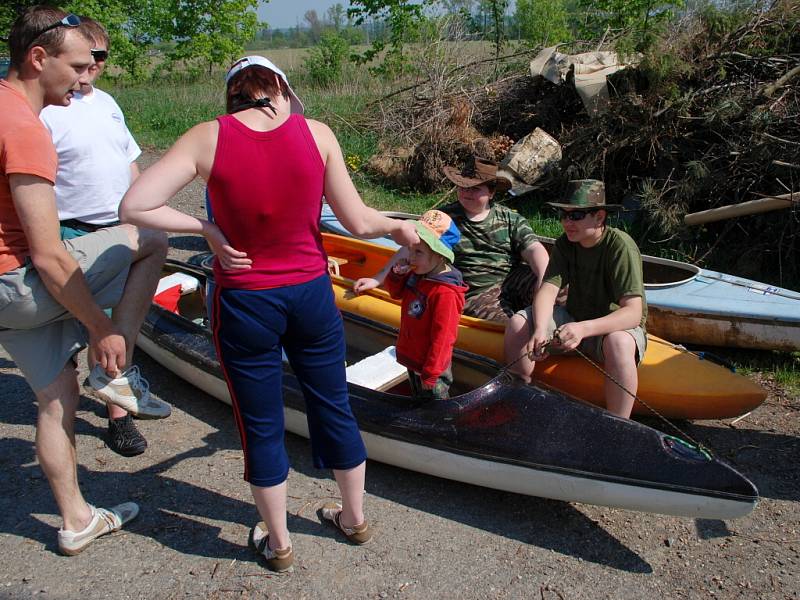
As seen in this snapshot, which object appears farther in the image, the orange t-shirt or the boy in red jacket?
the boy in red jacket

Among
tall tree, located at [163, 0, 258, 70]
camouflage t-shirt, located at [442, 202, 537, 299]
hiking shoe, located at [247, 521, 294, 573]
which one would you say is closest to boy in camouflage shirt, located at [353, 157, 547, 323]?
camouflage t-shirt, located at [442, 202, 537, 299]

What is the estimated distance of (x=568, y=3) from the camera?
2738 cm

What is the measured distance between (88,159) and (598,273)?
8.60 feet

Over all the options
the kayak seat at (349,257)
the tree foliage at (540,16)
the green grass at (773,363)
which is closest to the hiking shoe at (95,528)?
the kayak seat at (349,257)

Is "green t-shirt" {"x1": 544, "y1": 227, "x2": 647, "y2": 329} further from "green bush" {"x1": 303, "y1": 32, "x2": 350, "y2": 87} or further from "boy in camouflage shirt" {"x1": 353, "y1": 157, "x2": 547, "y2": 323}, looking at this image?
"green bush" {"x1": 303, "y1": 32, "x2": 350, "y2": 87}

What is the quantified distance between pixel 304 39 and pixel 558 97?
63336 mm

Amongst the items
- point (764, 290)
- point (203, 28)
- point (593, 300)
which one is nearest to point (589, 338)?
point (593, 300)

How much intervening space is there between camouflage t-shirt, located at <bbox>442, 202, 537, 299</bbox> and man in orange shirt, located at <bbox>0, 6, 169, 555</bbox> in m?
1.94

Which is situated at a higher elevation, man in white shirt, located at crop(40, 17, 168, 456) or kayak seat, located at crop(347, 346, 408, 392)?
man in white shirt, located at crop(40, 17, 168, 456)

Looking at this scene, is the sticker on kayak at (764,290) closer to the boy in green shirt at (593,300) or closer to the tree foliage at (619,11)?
the boy in green shirt at (593,300)

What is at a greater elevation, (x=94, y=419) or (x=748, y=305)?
(x=748, y=305)

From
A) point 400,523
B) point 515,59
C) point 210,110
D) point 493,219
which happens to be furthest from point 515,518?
point 210,110

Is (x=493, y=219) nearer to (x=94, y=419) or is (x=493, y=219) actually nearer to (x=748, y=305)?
(x=748, y=305)

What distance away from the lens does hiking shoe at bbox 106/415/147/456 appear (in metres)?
3.91
